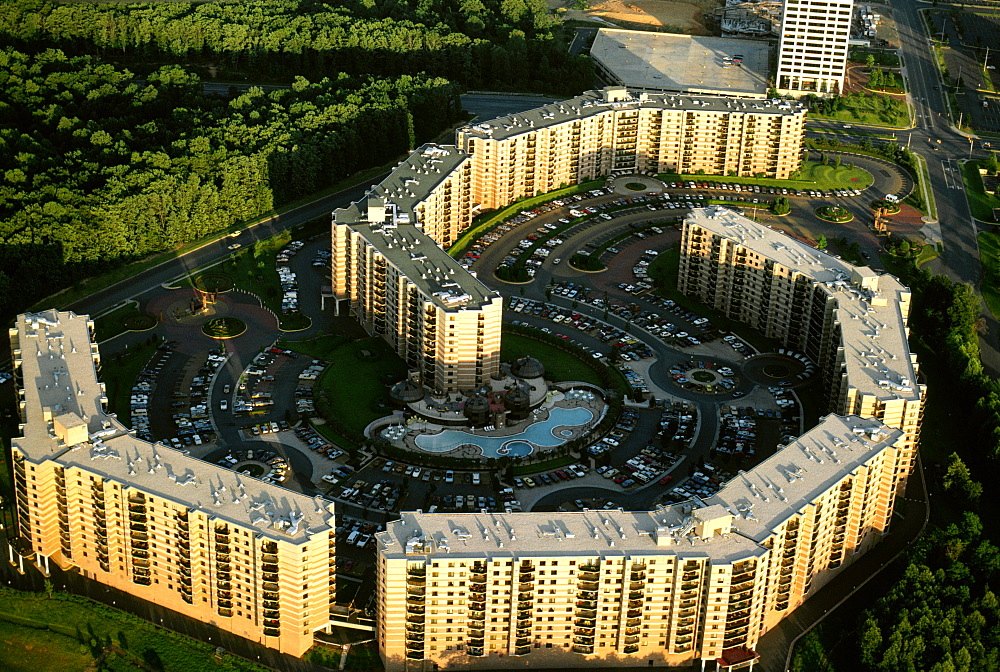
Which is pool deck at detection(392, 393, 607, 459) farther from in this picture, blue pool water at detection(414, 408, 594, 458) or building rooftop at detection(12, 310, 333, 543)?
building rooftop at detection(12, 310, 333, 543)

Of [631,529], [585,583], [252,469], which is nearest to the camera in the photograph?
[585,583]

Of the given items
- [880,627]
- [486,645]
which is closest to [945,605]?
[880,627]

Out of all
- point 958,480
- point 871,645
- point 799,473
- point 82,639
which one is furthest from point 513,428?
point 82,639

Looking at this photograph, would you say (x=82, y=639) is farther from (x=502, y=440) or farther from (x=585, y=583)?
(x=502, y=440)

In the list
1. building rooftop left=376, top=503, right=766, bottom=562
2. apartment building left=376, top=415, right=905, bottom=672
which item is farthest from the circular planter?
apartment building left=376, top=415, right=905, bottom=672

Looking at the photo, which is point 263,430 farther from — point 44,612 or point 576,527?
point 576,527
